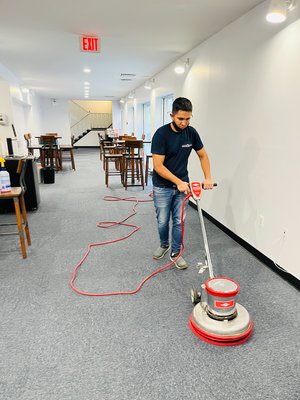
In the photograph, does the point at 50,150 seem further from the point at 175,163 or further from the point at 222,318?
the point at 222,318

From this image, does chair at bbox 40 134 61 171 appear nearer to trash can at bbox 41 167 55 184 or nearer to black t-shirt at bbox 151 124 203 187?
trash can at bbox 41 167 55 184

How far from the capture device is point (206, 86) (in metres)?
3.96

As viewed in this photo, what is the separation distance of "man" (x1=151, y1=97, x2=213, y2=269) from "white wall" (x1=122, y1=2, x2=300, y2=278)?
2.22ft

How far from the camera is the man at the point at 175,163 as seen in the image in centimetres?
214

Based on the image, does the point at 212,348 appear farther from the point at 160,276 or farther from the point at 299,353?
the point at 160,276

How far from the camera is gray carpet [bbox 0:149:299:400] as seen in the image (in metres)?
1.43

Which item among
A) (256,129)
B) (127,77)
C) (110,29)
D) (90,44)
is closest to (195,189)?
(256,129)

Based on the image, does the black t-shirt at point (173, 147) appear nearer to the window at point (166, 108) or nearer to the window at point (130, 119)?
the window at point (166, 108)

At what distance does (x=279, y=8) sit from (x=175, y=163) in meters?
1.41

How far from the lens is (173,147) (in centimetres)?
230

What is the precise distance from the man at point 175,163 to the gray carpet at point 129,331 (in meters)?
0.47

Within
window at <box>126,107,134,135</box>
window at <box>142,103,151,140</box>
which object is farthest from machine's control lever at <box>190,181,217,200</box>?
window at <box>126,107,134,135</box>

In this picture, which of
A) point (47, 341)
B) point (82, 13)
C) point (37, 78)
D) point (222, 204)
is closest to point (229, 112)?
point (222, 204)

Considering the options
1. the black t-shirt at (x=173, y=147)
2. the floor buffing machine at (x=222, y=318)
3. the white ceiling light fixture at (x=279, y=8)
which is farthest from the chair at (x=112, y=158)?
the floor buffing machine at (x=222, y=318)
